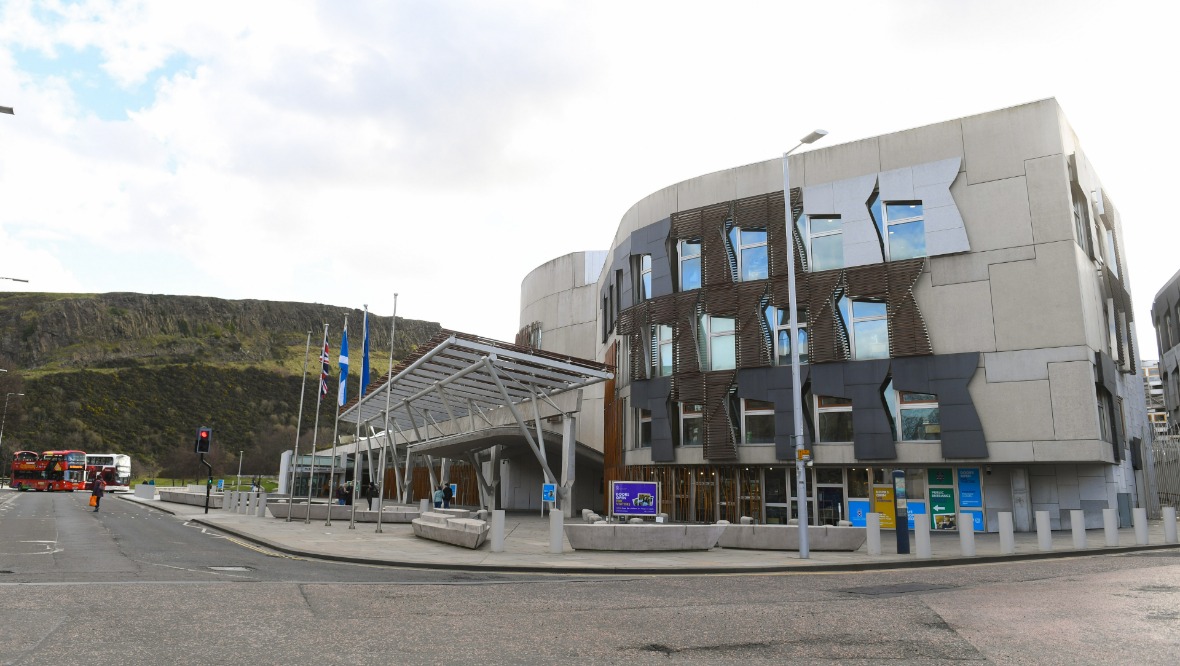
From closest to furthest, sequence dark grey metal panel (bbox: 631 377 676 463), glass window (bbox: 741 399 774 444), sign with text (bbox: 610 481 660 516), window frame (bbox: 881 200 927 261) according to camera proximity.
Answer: sign with text (bbox: 610 481 660 516) < window frame (bbox: 881 200 927 261) < glass window (bbox: 741 399 774 444) < dark grey metal panel (bbox: 631 377 676 463)

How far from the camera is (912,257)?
2850cm

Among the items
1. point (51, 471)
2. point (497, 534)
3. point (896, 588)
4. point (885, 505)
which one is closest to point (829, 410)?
point (885, 505)

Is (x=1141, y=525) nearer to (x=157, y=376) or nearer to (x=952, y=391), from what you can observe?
(x=952, y=391)

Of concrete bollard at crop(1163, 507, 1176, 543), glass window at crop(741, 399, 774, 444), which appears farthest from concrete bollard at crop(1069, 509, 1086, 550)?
glass window at crop(741, 399, 774, 444)

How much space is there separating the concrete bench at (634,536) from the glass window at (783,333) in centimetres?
1351

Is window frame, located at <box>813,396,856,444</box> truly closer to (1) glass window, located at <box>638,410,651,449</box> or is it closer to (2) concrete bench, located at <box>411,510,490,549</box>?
(1) glass window, located at <box>638,410,651,449</box>

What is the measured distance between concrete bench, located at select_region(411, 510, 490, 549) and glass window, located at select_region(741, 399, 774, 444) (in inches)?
528

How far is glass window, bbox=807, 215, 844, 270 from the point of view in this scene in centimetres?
3003

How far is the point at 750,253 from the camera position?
3212 cm

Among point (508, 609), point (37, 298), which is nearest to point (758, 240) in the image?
point (508, 609)

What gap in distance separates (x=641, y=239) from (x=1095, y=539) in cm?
2085

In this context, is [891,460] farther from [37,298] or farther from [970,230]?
[37,298]

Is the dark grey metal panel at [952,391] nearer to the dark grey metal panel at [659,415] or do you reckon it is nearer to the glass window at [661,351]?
the dark grey metal panel at [659,415]

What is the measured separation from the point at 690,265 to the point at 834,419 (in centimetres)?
904
